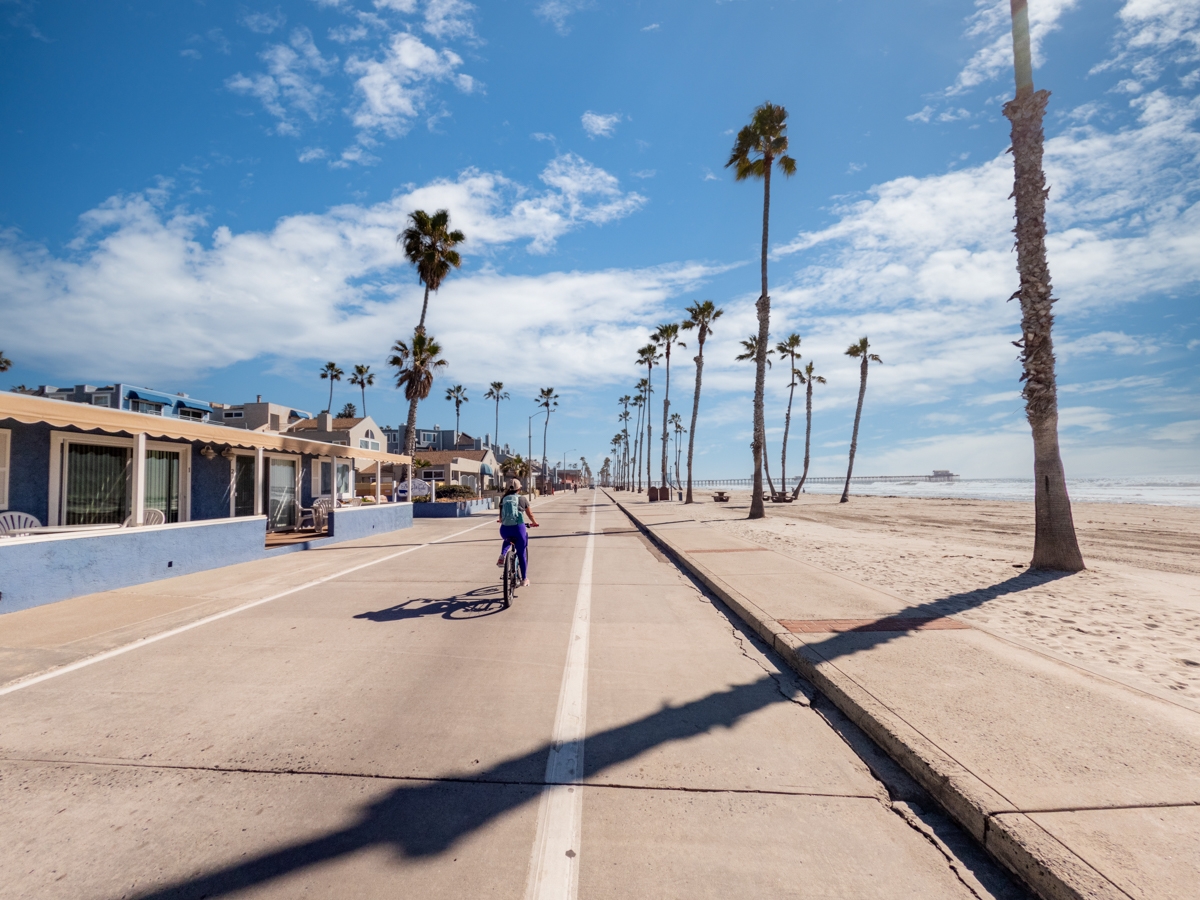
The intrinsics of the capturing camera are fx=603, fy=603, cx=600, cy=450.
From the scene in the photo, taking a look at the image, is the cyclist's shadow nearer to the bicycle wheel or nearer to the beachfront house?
the bicycle wheel

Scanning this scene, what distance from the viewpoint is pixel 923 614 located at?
7.18 meters

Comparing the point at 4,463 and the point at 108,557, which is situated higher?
the point at 4,463

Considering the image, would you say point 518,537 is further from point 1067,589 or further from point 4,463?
point 4,463

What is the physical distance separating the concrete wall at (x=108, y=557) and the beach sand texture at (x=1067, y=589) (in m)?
12.0

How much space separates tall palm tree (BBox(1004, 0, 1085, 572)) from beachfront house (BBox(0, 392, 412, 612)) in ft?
50.3

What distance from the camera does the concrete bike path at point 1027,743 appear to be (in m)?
2.66

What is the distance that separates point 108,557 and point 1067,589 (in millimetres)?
14829

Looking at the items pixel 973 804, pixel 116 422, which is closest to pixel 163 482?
pixel 116 422

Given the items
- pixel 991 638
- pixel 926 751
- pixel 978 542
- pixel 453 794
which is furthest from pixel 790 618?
pixel 978 542

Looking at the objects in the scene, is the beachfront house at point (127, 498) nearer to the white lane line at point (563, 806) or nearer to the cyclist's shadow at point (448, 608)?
the cyclist's shadow at point (448, 608)

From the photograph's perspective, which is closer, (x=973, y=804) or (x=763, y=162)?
(x=973, y=804)

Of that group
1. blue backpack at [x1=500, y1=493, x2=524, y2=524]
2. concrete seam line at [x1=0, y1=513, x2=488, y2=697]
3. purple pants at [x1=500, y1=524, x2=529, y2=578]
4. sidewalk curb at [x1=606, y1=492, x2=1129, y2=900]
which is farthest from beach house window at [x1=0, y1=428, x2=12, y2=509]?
sidewalk curb at [x1=606, y1=492, x2=1129, y2=900]

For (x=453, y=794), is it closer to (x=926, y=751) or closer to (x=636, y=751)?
(x=636, y=751)

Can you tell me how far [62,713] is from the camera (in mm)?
4590
